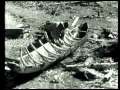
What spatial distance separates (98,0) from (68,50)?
12851 millimetres

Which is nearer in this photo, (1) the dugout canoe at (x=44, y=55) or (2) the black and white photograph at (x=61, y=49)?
(1) the dugout canoe at (x=44, y=55)

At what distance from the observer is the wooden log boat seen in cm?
1938

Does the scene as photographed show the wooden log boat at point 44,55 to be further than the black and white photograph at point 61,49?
No

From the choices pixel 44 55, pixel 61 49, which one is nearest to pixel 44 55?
pixel 44 55

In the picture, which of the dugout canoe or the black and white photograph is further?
the black and white photograph

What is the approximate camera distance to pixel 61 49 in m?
22.4

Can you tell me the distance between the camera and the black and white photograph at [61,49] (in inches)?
786

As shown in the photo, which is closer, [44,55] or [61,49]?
[44,55]

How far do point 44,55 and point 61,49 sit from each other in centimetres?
139

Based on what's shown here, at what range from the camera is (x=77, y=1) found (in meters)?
34.6

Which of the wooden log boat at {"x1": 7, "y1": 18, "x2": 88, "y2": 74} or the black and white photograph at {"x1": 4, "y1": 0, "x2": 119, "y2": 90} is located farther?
the black and white photograph at {"x1": 4, "y1": 0, "x2": 119, "y2": 90}

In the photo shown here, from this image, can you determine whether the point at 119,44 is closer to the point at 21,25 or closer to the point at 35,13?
the point at 21,25

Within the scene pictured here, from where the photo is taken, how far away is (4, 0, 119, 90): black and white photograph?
1997 centimetres

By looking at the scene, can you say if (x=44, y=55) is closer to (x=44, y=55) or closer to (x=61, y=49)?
(x=44, y=55)
